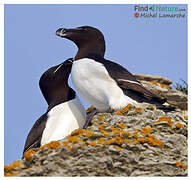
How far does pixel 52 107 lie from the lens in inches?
440

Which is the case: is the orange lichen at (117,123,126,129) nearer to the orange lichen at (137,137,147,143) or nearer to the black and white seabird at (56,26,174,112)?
the orange lichen at (137,137,147,143)

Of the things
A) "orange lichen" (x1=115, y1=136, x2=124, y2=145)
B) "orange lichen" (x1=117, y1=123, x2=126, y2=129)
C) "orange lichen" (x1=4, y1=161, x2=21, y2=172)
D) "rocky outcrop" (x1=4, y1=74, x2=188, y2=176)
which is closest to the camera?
"rocky outcrop" (x1=4, y1=74, x2=188, y2=176)

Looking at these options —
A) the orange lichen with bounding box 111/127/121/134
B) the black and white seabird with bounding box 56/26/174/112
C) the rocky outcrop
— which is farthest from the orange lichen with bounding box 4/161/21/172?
the black and white seabird with bounding box 56/26/174/112

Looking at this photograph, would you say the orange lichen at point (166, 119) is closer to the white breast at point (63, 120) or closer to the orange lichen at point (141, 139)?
the orange lichen at point (141, 139)

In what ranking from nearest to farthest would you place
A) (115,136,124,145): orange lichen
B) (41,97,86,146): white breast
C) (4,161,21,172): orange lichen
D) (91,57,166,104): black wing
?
1. (4,161,21,172): orange lichen
2. (115,136,124,145): orange lichen
3. (91,57,166,104): black wing
4. (41,97,86,146): white breast

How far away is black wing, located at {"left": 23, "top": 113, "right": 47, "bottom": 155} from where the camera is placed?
10.3 m

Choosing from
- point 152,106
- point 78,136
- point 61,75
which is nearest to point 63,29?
point 61,75

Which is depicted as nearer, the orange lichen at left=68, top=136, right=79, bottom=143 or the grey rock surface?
the grey rock surface

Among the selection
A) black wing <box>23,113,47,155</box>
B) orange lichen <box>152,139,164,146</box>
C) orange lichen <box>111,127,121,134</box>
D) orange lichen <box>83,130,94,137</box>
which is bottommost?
black wing <box>23,113,47,155</box>

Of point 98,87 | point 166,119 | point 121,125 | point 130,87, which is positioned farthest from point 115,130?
point 98,87

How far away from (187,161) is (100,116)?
99.2 inches

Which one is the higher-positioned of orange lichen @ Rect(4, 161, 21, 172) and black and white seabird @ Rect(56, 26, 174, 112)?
black and white seabird @ Rect(56, 26, 174, 112)

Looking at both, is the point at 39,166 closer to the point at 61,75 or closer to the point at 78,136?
the point at 78,136

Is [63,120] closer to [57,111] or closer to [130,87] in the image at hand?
[57,111]
